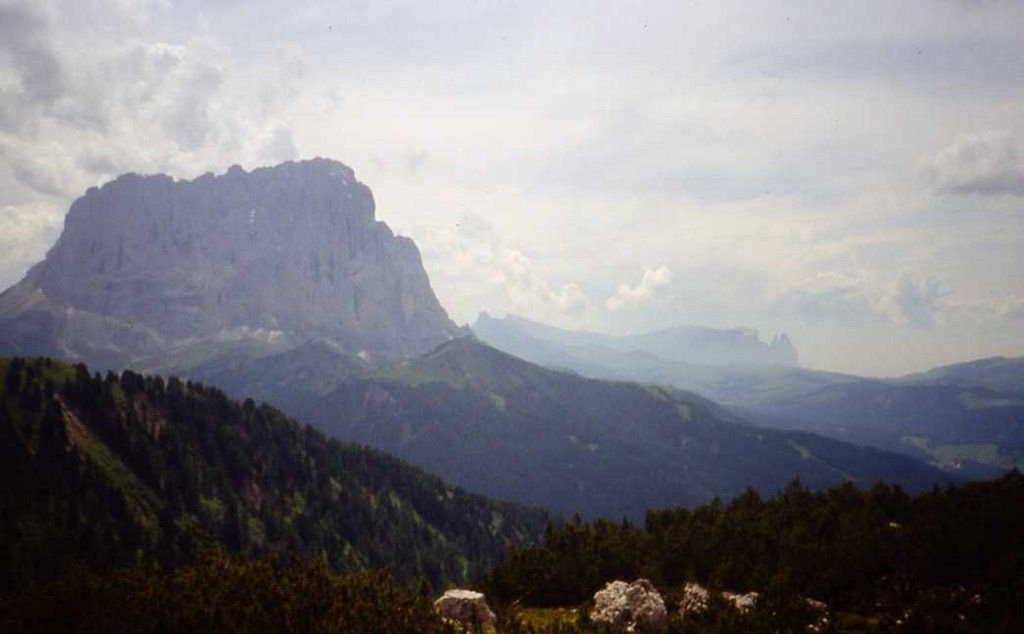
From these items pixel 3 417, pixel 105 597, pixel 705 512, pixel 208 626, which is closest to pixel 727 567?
pixel 705 512

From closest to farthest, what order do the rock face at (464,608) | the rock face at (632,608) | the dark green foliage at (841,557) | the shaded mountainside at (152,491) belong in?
the dark green foliage at (841,557) → the rock face at (632,608) → the rock face at (464,608) → the shaded mountainside at (152,491)

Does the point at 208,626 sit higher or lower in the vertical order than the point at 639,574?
higher

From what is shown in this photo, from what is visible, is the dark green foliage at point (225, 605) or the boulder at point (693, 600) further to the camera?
the boulder at point (693, 600)

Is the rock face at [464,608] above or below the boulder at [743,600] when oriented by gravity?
below

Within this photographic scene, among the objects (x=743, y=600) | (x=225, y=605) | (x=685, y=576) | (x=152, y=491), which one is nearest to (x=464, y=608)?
(x=225, y=605)

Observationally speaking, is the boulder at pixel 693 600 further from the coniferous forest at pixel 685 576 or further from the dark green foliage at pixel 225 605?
the dark green foliage at pixel 225 605

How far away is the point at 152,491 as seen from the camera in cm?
14562

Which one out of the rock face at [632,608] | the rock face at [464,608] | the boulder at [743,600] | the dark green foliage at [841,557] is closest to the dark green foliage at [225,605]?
the rock face at [464,608]

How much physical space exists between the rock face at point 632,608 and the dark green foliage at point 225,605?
9.63m

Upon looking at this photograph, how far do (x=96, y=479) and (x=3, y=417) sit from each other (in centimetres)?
2582

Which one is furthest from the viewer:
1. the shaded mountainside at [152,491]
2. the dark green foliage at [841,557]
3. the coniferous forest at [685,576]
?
the shaded mountainside at [152,491]

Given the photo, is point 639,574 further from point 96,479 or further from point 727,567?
point 96,479

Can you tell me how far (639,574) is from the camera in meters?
48.8

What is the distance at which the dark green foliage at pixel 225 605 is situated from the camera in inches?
1235
